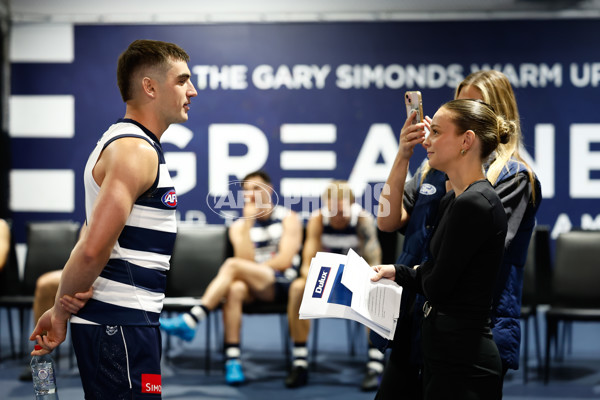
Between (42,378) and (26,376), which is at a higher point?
(42,378)

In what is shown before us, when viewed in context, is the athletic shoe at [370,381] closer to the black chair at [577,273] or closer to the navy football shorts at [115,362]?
the black chair at [577,273]

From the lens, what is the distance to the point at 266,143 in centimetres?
607

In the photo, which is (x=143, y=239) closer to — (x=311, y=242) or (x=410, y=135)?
(x=410, y=135)

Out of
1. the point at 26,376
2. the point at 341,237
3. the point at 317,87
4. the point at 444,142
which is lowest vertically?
the point at 26,376

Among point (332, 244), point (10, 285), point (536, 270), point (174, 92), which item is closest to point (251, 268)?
point (332, 244)

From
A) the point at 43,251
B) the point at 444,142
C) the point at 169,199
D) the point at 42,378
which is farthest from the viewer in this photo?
the point at 43,251

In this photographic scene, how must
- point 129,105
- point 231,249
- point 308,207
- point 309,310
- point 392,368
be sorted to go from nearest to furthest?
point 129,105
point 309,310
point 392,368
point 231,249
point 308,207

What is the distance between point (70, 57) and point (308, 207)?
2.76 metres

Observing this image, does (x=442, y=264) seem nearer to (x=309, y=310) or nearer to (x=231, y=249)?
(x=309, y=310)

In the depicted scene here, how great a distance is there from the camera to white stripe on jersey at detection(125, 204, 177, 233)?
142 centimetres

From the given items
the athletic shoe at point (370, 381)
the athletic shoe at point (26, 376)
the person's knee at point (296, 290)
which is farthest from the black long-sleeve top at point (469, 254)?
A: the athletic shoe at point (26, 376)

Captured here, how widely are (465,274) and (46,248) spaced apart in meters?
3.73

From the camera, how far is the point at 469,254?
1449mm

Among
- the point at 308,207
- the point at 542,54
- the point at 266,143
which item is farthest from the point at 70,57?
the point at 542,54
